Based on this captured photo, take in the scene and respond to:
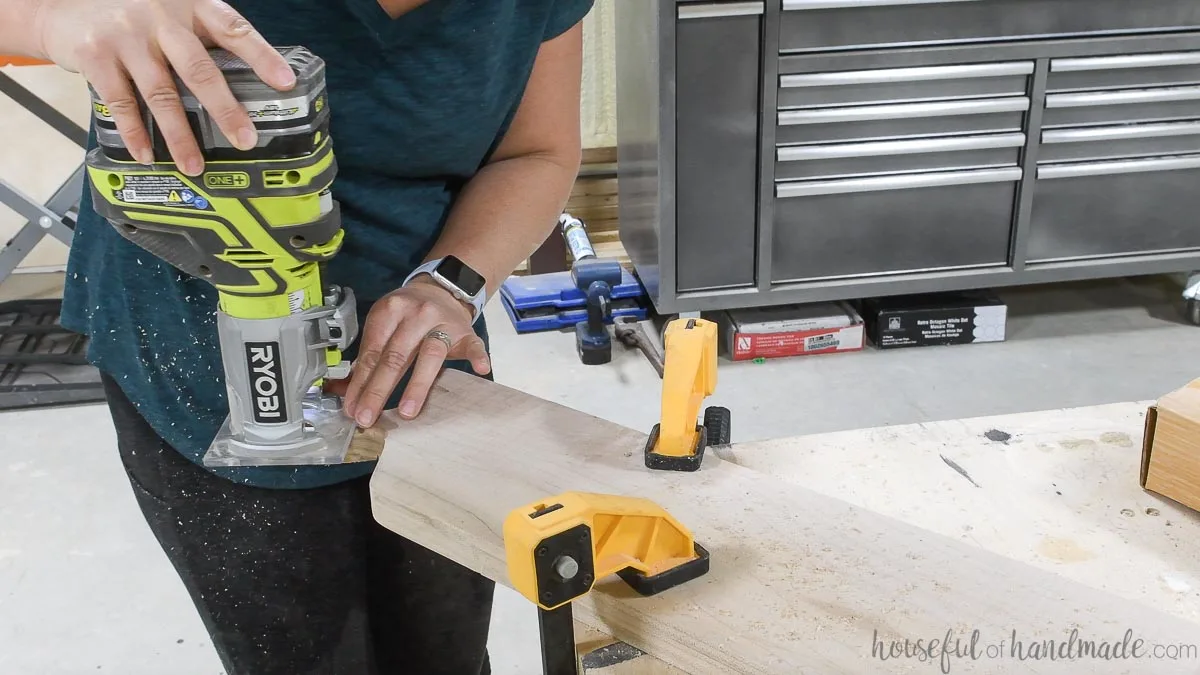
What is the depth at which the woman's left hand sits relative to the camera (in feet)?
3.06

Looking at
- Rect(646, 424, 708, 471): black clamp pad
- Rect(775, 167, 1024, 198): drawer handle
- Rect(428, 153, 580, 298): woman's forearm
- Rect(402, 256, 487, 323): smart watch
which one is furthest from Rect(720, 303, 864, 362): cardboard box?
Rect(646, 424, 708, 471): black clamp pad

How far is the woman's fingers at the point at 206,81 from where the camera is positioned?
646mm

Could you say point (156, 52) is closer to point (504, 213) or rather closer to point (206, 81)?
point (206, 81)

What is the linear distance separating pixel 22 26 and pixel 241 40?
0.15 m

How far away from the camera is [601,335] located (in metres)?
2.81

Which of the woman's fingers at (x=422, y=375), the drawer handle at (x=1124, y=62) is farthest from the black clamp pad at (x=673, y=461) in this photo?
the drawer handle at (x=1124, y=62)

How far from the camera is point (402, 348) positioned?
951 mm

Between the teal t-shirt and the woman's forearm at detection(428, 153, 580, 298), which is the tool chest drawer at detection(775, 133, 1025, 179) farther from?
the teal t-shirt

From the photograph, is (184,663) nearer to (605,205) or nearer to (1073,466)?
(1073,466)

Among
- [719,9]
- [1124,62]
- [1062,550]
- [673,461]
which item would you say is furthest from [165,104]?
[1124,62]

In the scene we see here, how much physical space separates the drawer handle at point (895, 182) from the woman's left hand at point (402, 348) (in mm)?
1823

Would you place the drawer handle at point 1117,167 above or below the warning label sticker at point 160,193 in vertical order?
below

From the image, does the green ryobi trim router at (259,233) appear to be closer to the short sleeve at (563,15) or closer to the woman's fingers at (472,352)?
the woman's fingers at (472,352)

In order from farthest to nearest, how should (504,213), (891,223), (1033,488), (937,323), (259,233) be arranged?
(937,323) → (891,223) → (1033,488) → (504,213) → (259,233)
